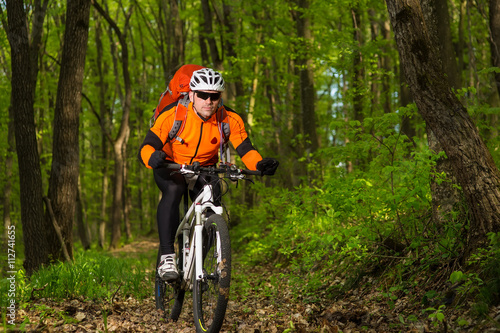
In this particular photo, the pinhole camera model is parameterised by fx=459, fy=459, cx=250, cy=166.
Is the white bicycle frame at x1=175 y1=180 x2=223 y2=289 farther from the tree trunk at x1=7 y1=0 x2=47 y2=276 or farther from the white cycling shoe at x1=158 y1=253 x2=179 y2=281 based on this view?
the tree trunk at x1=7 y1=0 x2=47 y2=276

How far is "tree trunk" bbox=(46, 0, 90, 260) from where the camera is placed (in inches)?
320

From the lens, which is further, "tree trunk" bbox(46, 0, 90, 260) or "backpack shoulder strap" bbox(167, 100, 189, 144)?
"tree trunk" bbox(46, 0, 90, 260)

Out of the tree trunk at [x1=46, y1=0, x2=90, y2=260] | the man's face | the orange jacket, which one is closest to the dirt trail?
the orange jacket

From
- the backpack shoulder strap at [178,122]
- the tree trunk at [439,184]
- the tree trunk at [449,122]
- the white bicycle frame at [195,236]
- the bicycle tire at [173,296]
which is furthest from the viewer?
the bicycle tire at [173,296]

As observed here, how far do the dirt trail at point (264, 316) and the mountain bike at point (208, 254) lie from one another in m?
0.53

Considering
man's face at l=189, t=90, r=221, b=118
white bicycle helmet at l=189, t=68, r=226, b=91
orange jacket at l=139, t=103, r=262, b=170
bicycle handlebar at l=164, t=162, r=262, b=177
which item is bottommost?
bicycle handlebar at l=164, t=162, r=262, b=177

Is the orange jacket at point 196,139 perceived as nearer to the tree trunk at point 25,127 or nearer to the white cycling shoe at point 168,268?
the white cycling shoe at point 168,268

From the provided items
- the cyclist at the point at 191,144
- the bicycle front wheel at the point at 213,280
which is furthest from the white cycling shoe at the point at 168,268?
the bicycle front wheel at the point at 213,280

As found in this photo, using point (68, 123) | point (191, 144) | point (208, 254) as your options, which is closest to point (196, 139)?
point (191, 144)

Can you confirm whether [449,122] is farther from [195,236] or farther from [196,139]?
[195,236]

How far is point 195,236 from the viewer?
449 cm

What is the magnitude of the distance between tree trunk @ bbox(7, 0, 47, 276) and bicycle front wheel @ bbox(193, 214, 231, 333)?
14.8 ft

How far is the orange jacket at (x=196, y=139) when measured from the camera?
4.80 m

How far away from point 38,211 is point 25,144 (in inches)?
45.0
